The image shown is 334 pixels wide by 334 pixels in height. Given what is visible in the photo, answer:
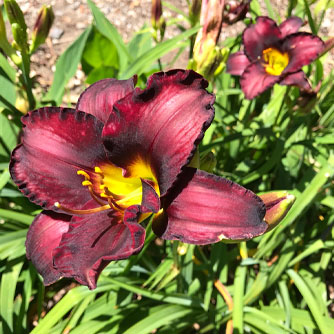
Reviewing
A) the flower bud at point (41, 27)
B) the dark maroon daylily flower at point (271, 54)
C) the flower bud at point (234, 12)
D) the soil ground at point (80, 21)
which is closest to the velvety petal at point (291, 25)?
the dark maroon daylily flower at point (271, 54)

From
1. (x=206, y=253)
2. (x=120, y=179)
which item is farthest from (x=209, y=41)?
(x=206, y=253)

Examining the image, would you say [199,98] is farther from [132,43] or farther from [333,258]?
[132,43]

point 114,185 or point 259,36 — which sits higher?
point 259,36

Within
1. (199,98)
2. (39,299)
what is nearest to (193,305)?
(39,299)

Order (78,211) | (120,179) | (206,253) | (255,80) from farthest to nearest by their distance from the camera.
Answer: (206,253) → (255,80) → (120,179) → (78,211)

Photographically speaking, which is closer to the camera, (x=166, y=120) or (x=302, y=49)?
(x=166, y=120)

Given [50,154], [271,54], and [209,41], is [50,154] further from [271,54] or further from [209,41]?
[271,54]

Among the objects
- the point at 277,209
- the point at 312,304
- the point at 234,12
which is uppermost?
the point at 234,12

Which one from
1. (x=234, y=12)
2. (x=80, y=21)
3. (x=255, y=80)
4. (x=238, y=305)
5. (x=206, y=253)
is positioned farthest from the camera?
(x=80, y=21)
